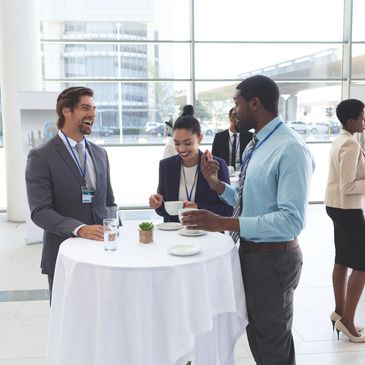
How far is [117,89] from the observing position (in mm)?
7906

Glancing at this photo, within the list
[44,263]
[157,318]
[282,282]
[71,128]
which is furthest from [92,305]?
[71,128]

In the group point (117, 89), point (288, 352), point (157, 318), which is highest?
point (117, 89)

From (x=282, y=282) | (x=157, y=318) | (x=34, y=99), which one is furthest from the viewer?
(x=34, y=99)

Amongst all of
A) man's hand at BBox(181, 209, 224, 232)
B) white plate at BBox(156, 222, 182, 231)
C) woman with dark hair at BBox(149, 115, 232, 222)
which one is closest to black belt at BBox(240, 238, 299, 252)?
man's hand at BBox(181, 209, 224, 232)

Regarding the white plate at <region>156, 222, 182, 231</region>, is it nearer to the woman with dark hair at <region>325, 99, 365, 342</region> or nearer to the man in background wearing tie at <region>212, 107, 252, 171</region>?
the woman with dark hair at <region>325, 99, 365, 342</region>

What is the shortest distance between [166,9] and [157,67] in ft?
3.20

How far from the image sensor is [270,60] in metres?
8.12

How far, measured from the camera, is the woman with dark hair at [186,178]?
2.72m

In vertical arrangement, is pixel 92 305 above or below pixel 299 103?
below

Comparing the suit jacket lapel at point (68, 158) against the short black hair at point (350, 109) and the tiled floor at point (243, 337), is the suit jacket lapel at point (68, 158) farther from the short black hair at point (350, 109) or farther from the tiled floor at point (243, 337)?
the short black hair at point (350, 109)

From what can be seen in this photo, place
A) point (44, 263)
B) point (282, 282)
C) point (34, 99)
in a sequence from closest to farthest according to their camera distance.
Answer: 1. point (282, 282)
2. point (44, 263)
3. point (34, 99)

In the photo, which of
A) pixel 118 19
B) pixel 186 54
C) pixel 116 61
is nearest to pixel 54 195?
pixel 116 61

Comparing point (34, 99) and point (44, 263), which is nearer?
point (44, 263)

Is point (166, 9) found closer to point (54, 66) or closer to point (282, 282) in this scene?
point (54, 66)
